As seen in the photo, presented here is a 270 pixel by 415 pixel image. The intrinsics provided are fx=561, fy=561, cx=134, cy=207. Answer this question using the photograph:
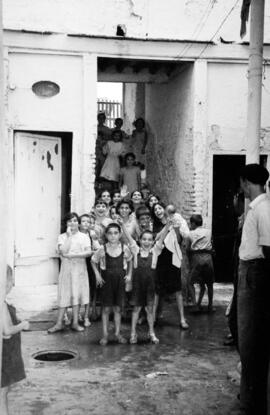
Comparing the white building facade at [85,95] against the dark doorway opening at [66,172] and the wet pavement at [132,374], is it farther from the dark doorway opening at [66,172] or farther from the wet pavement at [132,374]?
the wet pavement at [132,374]

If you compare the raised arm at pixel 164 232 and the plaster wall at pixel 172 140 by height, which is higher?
the plaster wall at pixel 172 140

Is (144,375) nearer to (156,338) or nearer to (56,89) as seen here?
(156,338)

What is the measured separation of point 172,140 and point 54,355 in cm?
641

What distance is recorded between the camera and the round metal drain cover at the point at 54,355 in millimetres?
6367

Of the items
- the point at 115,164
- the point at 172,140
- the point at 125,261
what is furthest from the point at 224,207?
the point at 125,261

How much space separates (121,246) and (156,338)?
123cm

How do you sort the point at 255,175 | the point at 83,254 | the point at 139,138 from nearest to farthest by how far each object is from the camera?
1. the point at 255,175
2. the point at 83,254
3. the point at 139,138

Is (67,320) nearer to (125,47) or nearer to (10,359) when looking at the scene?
(10,359)

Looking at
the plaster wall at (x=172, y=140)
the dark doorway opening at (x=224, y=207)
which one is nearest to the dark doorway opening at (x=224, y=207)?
the dark doorway opening at (x=224, y=207)

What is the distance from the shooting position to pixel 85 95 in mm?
10062

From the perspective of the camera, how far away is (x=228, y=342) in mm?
6902

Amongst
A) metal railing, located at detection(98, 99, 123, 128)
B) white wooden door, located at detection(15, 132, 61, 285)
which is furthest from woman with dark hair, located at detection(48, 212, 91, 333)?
metal railing, located at detection(98, 99, 123, 128)

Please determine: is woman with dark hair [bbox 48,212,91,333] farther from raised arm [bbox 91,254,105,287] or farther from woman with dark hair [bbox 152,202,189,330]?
woman with dark hair [bbox 152,202,189,330]

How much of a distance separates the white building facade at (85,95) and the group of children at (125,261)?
1873 millimetres
